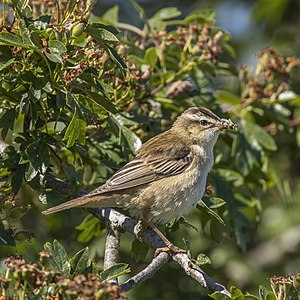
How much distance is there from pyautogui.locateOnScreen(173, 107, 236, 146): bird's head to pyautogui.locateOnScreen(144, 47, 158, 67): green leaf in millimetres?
445

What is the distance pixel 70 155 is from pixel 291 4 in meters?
4.89

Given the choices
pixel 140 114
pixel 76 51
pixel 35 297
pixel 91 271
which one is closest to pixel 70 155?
pixel 140 114

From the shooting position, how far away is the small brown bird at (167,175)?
4.88 m

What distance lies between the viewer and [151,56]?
536 centimetres

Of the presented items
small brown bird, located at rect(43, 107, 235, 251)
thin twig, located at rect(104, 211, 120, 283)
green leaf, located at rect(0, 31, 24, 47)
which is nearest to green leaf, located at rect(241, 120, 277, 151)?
small brown bird, located at rect(43, 107, 235, 251)

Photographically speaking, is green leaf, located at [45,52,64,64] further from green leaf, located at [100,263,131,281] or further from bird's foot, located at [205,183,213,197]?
bird's foot, located at [205,183,213,197]

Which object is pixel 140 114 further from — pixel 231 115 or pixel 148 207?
pixel 231 115

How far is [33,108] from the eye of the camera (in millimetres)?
4305

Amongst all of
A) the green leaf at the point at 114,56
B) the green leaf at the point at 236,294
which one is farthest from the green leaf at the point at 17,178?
the green leaf at the point at 236,294

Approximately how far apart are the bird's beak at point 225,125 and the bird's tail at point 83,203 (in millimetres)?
1106

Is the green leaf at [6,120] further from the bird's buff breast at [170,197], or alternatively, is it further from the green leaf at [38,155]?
the bird's buff breast at [170,197]

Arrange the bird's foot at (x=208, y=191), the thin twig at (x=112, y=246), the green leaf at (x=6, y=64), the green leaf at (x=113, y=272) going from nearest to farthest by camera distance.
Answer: the green leaf at (x=113, y=272) < the green leaf at (x=6, y=64) < the thin twig at (x=112, y=246) < the bird's foot at (x=208, y=191)

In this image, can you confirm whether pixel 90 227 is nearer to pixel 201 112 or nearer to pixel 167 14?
pixel 201 112

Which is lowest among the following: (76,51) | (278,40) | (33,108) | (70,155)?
(278,40)
